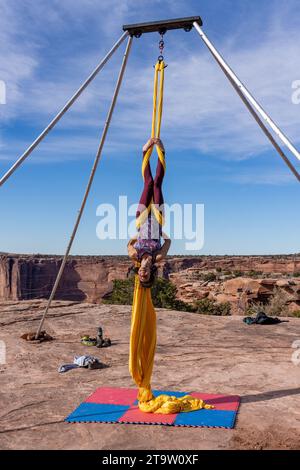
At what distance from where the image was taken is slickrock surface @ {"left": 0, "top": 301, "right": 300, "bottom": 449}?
710cm

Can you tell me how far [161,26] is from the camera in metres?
8.66

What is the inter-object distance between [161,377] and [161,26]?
24.8ft

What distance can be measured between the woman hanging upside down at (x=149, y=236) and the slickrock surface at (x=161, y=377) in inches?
103

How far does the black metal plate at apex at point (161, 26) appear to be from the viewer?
8.50 m

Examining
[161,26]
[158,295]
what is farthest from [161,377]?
[158,295]

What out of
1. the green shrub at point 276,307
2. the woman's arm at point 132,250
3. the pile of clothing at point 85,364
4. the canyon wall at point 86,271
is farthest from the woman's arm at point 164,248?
the canyon wall at point 86,271

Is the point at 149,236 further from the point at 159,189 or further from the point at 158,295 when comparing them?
the point at 158,295

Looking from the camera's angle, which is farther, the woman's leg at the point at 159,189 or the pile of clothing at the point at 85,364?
the pile of clothing at the point at 85,364

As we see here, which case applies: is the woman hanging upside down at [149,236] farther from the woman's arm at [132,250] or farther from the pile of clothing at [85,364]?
the pile of clothing at [85,364]

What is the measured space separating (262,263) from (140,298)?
62541 millimetres

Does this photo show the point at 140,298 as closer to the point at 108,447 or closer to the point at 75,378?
the point at 108,447

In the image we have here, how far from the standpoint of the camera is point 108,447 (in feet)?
22.2

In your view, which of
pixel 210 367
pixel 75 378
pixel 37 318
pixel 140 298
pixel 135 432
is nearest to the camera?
pixel 135 432
